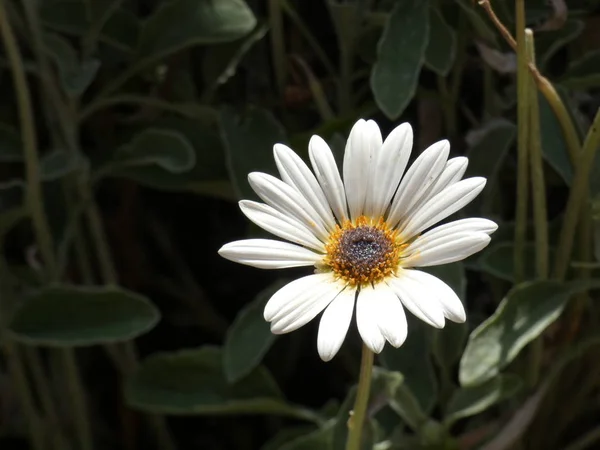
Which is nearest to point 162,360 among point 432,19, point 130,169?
point 130,169

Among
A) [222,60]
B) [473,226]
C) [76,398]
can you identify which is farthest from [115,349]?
[473,226]

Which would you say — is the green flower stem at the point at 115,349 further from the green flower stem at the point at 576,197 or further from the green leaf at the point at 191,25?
the green flower stem at the point at 576,197

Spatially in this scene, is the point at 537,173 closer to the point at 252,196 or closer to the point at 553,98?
the point at 553,98

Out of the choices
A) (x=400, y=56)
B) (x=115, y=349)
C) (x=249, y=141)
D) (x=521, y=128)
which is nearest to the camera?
(x=521, y=128)

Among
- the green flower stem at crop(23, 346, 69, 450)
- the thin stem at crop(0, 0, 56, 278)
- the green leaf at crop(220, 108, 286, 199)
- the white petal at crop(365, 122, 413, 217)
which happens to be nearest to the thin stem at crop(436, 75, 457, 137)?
the green leaf at crop(220, 108, 286, 199)

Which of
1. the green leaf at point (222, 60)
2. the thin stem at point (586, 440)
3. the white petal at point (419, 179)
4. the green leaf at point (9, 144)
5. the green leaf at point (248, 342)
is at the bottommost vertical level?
the thin stem at point (586, 440)

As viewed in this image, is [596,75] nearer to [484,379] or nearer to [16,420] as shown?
[484,379]

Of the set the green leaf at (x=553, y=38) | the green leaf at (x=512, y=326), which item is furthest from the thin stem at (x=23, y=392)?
the green leaf at (x=553, y=38)
